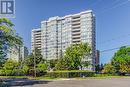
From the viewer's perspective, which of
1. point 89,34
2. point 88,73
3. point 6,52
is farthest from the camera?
point 89,34

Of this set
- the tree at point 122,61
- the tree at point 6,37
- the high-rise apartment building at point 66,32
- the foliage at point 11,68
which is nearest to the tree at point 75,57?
the foliage at point 11,68

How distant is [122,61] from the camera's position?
91812mm

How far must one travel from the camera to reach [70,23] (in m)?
171

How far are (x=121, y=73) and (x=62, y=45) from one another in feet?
289

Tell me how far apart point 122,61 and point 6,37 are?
182ft

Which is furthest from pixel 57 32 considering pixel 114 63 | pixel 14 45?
pixel 14 45

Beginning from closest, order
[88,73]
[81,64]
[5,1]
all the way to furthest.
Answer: [5,1] < [88,73] < [81,64]

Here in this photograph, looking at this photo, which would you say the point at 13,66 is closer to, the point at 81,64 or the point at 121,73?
the point at 81,64

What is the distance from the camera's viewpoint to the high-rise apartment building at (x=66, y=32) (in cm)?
16725

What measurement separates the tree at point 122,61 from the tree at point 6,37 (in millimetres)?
51832

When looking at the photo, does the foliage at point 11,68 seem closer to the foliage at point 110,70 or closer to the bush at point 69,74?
the bush at point 69,74

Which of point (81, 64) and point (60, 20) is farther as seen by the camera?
point (60, 20)

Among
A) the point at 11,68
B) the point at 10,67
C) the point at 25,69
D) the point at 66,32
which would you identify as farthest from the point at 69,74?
the point at 66,32

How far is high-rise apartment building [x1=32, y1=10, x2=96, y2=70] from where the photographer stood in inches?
6585
